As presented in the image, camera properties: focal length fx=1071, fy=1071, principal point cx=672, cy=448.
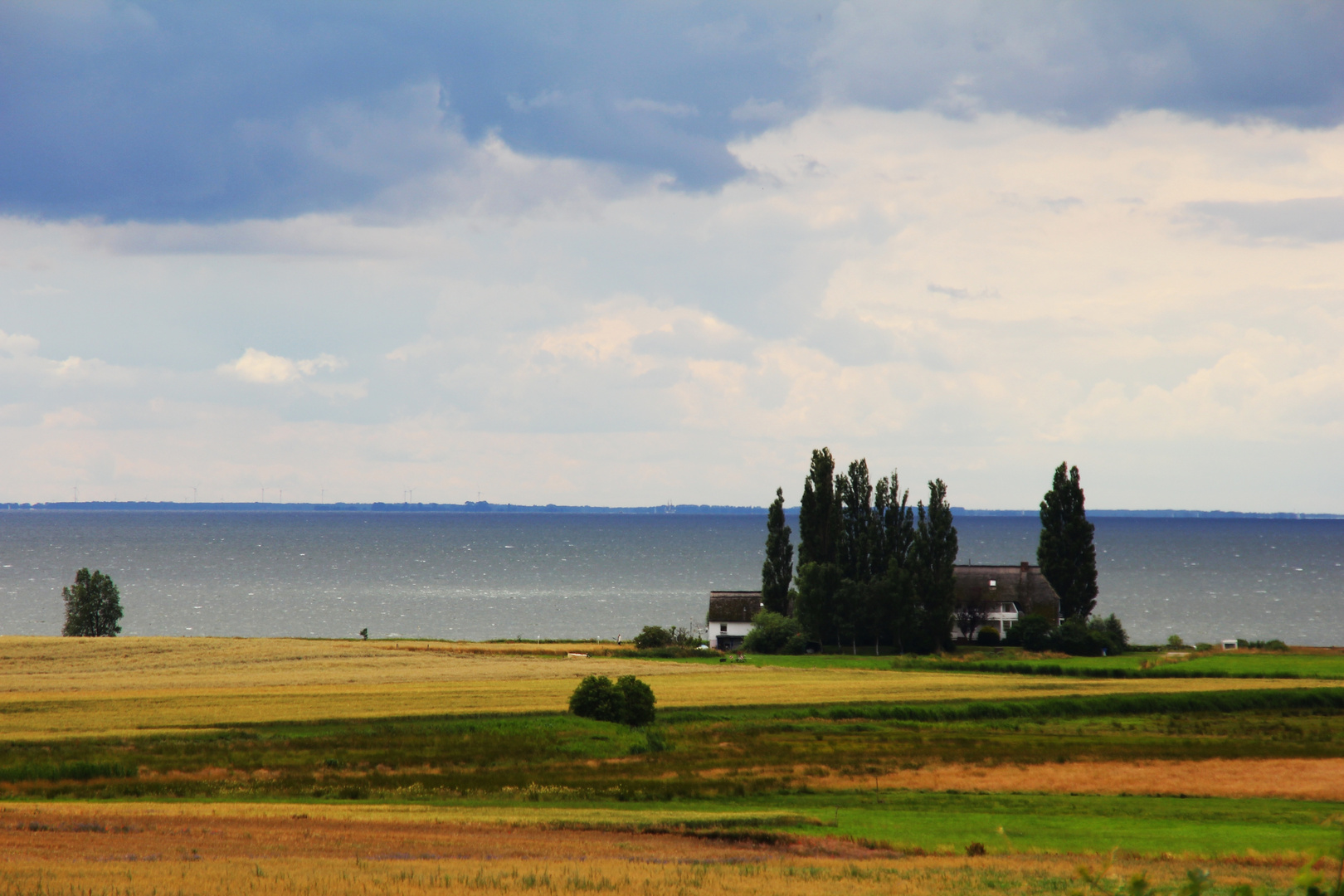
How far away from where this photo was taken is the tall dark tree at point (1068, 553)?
101 meters

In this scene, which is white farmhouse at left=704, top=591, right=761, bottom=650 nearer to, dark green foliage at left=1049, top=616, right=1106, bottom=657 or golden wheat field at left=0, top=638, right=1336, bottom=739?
golden wheat field at left=0, top=638, right=1336, bottom=739

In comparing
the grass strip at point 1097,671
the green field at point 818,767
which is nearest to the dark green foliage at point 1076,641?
the grass strip at point 1097,671

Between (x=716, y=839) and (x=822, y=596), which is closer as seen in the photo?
(x=716, y=839)

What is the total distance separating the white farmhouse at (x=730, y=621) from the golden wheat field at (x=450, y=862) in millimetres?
70260

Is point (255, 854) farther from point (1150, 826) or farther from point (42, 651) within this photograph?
point (42, 651)

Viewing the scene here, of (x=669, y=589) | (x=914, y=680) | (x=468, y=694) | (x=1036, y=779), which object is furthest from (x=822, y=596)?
(x=669, y=589)

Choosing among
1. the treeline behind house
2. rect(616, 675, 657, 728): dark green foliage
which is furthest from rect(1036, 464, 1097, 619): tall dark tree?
rect(616, 675, 657, 728): dark green foliage

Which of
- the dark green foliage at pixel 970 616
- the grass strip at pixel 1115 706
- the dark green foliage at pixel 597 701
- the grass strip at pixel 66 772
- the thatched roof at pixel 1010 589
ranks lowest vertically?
the grass strip at pixel 1115 706

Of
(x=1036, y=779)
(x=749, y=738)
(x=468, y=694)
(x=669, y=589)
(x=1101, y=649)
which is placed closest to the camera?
(x=1036, y=779)

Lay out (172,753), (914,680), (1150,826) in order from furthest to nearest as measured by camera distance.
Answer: (914,680)
(172,753)
(1150,826)

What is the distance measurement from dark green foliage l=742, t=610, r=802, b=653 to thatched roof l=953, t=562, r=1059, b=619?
1716cm

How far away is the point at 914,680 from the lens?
240ft

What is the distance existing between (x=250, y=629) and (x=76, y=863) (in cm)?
11352

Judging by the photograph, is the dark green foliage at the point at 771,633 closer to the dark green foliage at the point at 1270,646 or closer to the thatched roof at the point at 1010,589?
the thatched roof at the point at 1010,589
